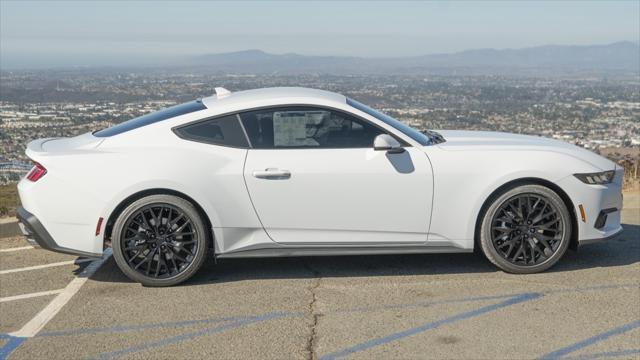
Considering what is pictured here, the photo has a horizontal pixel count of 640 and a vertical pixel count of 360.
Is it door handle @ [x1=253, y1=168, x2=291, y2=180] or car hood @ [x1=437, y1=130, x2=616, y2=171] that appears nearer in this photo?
door handle @ [x1=253, y1=168, x2=291, y2=180]

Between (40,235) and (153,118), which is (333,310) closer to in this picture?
(153,118)

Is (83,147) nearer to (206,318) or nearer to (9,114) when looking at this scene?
(206,318)

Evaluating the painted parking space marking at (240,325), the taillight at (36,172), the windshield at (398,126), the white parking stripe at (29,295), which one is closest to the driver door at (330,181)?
the windshield at (398,126)

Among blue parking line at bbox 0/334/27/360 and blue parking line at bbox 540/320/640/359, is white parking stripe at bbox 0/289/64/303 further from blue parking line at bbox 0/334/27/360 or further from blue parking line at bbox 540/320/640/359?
blue parking line at bbox 540/320/640/359

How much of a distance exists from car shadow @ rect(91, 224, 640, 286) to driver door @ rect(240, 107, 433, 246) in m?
0.40

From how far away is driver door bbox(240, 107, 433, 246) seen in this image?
540cm

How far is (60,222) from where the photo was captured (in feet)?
17.7

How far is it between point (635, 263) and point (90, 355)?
174 inches

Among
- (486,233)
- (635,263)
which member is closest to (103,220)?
(486,233)

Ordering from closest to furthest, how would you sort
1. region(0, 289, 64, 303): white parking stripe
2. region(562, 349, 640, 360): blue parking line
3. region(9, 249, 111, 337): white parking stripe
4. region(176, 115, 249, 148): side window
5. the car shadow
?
region(562, 349, 640, 360): blue parking line
region(9, 249, 111, 337): white parking stripe
region(0, 289, 64, 303): white parking stripe
region(176, 115, 249, 148): side window
the car shadow

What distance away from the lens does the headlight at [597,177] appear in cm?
564

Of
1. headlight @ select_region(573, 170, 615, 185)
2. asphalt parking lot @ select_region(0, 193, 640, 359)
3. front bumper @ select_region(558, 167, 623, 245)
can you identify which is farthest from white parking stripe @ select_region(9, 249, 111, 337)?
headlight @ select_region(573, 170, 615, 185)

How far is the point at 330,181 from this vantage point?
5.40 meters

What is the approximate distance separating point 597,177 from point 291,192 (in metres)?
2.45
